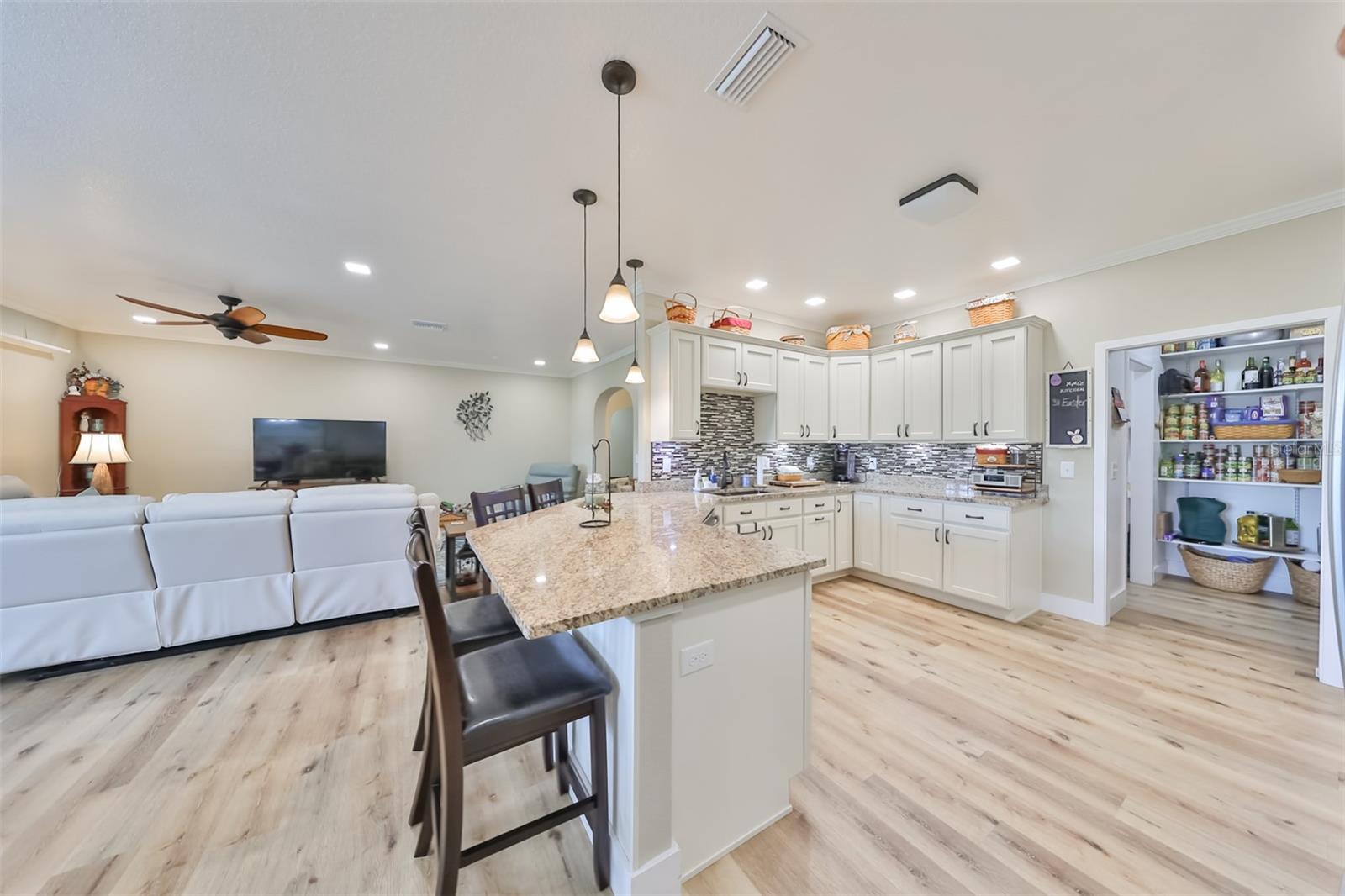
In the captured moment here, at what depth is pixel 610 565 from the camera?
1.45 meters

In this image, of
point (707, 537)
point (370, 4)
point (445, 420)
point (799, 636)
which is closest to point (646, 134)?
point (370, 4)

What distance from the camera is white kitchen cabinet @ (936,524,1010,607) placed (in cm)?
316

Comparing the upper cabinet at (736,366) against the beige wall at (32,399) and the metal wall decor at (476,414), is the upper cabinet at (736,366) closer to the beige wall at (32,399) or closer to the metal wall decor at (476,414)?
the metal wall decor at (476,414)

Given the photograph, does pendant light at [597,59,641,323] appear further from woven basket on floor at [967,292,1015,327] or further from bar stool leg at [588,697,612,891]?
woven basket on floor at [967,292,1015,327]

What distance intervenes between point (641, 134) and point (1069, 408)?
351cm

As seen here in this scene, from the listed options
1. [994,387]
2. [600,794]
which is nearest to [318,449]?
[600,794]

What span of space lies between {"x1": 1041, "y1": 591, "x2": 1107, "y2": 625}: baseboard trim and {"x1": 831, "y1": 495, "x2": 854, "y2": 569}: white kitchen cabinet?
1407 millimetres

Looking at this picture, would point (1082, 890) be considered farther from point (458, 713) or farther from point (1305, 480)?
point (1305, 480)

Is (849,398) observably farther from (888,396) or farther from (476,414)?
(476,414)

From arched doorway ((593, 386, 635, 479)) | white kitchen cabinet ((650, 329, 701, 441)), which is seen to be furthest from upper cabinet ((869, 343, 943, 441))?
arched doorway ((593, 386, 635, 479))

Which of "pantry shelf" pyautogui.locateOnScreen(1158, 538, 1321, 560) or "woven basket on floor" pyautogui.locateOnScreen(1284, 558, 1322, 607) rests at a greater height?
"pantry shelf" pyautogui.locateOnScreen(1158, 538, 1321, 560)

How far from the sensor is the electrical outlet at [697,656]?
4.18 ft

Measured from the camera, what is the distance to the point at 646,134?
188cm

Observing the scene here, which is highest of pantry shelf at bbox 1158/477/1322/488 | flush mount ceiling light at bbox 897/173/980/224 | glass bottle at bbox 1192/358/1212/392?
flush mount ceiling light at bbox 897/173/980/224
